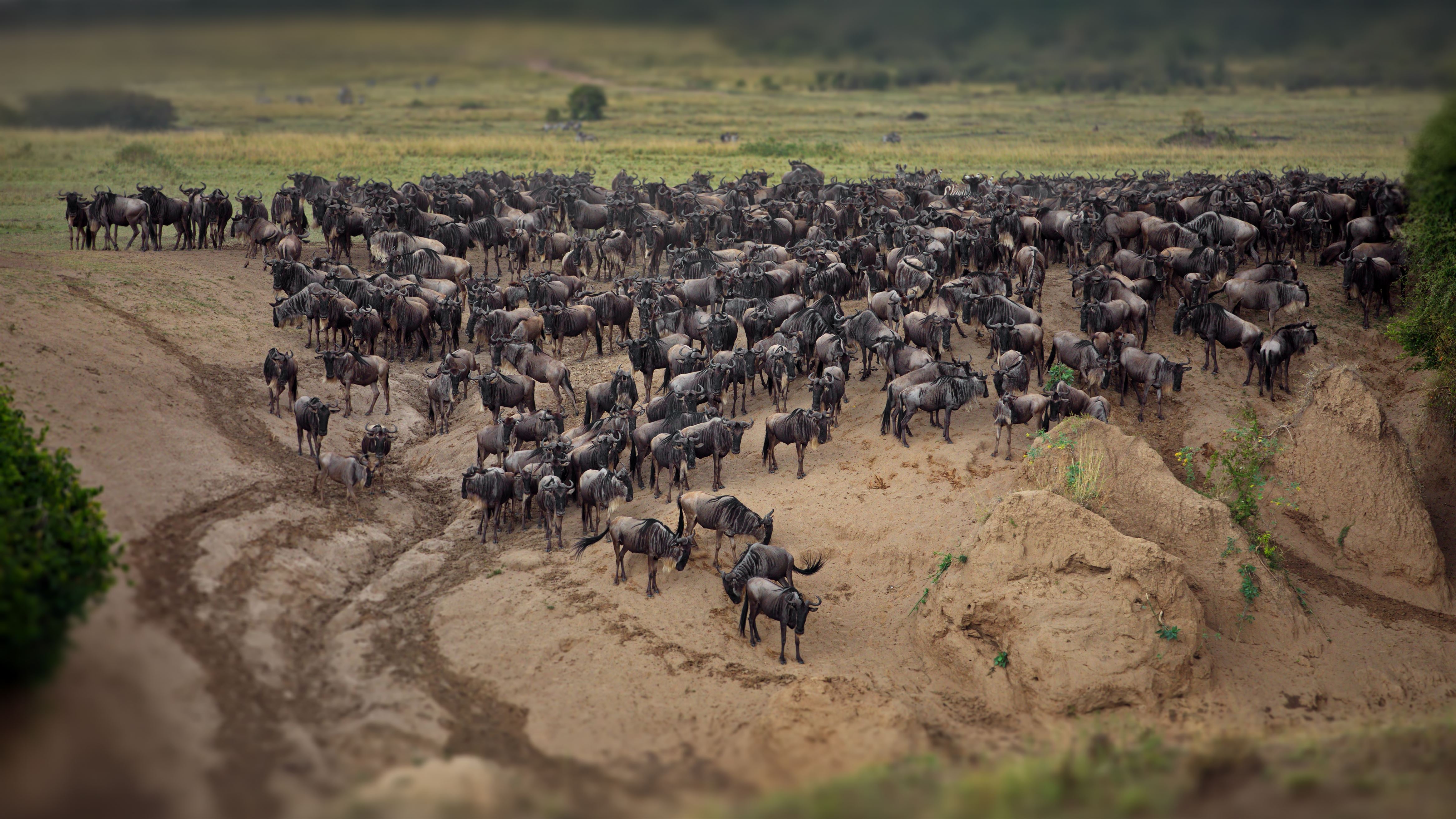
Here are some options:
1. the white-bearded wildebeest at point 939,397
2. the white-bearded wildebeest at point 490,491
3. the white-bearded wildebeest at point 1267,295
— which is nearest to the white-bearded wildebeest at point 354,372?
the white-bearded wildebeest at point 490,491

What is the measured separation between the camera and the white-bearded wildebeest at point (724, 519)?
43.1ft

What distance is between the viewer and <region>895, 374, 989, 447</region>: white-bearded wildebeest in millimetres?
15602

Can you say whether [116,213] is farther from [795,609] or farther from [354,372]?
[795,609]

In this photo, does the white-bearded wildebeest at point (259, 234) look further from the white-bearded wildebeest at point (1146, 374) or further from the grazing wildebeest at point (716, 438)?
the white-bearded wildebeest at point (1146, 374)

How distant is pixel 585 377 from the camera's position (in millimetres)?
20641

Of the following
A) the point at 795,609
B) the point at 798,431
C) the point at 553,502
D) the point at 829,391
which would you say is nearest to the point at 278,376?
the point at 553,502

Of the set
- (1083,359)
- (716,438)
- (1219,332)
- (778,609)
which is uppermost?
(1219,332)

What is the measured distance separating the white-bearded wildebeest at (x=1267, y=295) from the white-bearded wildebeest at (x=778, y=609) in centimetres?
1349

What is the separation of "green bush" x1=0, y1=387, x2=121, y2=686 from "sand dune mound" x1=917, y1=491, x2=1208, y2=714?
30.2ft

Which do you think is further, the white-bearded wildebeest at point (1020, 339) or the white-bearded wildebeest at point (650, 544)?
the white-bearded wildebeest at point (1020, 339)

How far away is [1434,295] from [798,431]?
37.4ft

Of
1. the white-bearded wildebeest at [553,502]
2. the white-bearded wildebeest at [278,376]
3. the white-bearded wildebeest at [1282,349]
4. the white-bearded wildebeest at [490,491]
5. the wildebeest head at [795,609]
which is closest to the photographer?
the wildebeest head at [795,609]

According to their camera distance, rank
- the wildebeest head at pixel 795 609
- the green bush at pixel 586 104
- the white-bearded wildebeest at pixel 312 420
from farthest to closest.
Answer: the green bush at pixel 586 104 → the white-bearded wildebeest at pixel 312 420 → the wildebeest head at pixel 795 609

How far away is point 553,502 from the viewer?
13789mm
